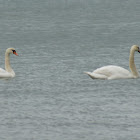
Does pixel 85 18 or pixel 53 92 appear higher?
pixel 85 18

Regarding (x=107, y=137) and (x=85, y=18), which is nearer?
(x=107, y=137)

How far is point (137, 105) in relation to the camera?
789 inches

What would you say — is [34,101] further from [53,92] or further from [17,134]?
[17,134]

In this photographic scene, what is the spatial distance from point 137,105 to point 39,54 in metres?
14.2

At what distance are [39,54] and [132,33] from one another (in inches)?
553

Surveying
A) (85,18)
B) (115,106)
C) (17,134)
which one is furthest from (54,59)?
(85,18)

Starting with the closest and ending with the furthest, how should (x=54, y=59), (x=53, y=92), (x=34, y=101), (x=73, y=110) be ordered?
1. (x=73, y=110)
2. (x=34, y=101)
3. (x=53, y=92)
4. (x=54, y=59)

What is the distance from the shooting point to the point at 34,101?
69.2ft

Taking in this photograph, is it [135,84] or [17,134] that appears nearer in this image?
[17,134]

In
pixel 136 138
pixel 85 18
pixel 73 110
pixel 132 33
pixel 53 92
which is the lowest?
pixel 136 138

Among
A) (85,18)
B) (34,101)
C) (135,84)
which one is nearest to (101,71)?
(135,84)

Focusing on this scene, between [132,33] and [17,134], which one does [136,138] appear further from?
[132,33]

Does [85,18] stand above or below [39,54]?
above

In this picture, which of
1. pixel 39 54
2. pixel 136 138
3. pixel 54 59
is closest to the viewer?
pixel 136 138
